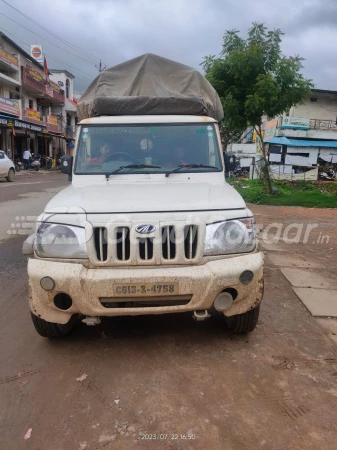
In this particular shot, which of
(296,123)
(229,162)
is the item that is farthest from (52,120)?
(229,162)

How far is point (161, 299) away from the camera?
2.88m

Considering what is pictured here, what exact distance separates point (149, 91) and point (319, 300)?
3568 mm

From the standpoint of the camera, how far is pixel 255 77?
1266 cm

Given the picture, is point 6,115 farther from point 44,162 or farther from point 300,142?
point 300,142

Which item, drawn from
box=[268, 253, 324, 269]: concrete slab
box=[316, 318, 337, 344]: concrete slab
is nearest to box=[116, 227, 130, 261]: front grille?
box=[316, 318, 337, 344]: concrete slab

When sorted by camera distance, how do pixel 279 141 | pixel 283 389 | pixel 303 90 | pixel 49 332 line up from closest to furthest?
pixel 283 389
pixel 49 332
pixel 303 90
pixel 279 141

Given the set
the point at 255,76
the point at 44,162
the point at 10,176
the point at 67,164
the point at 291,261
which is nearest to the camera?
the point at 67,164

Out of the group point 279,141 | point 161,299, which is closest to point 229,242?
point 161,299

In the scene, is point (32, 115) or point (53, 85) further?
point (53, 85)

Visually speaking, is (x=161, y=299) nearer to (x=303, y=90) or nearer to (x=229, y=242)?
(x=229, y=242)

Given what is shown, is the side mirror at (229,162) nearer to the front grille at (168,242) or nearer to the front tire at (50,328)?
the front grille at (168,242)

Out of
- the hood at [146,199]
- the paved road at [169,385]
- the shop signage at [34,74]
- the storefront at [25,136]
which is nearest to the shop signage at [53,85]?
the shop signage at [34,74]

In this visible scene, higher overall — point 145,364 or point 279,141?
point 279,141

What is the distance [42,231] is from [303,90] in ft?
40.0
